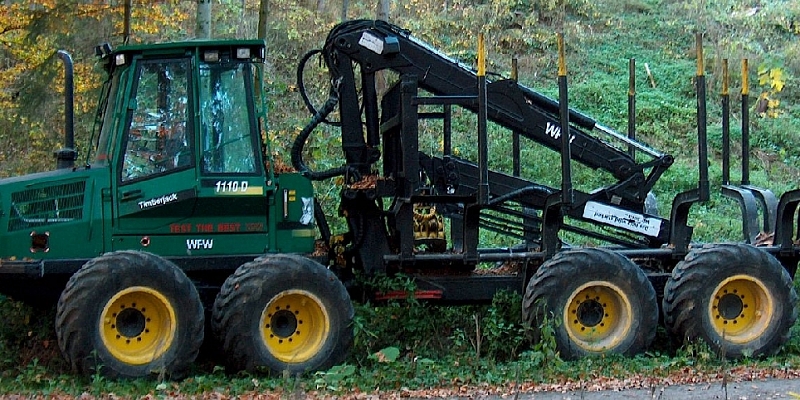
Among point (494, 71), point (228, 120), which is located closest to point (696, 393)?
point (228, 120)

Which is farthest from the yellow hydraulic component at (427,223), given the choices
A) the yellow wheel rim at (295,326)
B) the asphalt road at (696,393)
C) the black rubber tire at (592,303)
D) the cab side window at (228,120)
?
the asphalt road at (696,393)

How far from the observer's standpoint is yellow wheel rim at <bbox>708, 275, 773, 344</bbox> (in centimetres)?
1059

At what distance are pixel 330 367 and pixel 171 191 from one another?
2.29m

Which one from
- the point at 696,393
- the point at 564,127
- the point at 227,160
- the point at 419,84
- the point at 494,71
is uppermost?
the point at 494,71

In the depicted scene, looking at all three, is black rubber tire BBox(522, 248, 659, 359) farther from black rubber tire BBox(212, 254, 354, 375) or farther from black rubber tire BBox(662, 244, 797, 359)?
black rubber tire BBox(212, 254, 354, 375)

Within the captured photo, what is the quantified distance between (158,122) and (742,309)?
21.2 ft

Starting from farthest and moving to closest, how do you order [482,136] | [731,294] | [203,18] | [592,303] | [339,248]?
[203,18]
[339,248]
[731,294]
[592,303]
[482,136]

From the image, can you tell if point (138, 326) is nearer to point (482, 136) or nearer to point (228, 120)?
point (228, 120)

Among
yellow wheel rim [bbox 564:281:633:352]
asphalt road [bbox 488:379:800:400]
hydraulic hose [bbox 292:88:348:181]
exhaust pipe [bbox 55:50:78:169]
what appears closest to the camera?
asphalt road [bbox 488:379:800:400]

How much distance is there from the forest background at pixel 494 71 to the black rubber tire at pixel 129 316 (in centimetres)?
47

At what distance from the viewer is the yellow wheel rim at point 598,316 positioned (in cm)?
1027

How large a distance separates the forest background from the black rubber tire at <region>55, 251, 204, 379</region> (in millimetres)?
465

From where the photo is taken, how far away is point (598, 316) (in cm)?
1050

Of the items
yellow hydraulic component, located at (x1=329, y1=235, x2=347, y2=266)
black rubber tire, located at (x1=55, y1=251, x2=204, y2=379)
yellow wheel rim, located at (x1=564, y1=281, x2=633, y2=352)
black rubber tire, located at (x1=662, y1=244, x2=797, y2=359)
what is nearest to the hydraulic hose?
yellow hydraulic component, located at (x1=329, y1=235, x2=347, y2=266)
